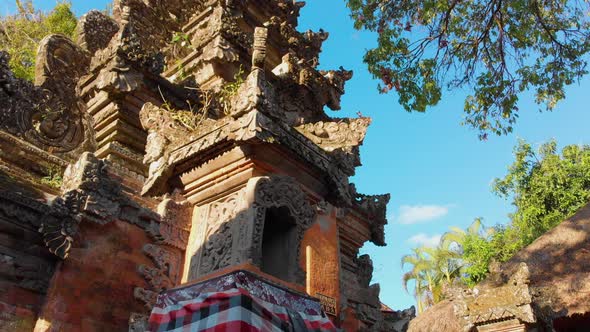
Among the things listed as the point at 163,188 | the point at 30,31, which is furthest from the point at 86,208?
the point at 30,31

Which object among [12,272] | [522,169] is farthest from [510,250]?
[12,272]

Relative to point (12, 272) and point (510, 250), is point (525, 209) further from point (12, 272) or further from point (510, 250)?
point (12, 272)

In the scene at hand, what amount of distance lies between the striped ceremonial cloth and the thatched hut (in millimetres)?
5619

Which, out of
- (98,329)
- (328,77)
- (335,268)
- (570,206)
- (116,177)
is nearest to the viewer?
(335,268)

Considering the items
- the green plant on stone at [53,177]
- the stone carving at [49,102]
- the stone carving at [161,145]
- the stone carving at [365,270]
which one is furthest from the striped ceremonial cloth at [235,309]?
the stone carving at [365,270]

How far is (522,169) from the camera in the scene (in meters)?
20.2

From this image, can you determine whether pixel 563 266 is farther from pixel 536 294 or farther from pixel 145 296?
pixel 145 296

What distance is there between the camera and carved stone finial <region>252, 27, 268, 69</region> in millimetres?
3439

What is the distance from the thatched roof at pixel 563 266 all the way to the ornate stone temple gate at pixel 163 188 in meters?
5.14

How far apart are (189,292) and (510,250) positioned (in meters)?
18.8

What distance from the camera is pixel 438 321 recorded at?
1214cm

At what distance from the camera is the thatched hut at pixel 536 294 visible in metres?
7.57

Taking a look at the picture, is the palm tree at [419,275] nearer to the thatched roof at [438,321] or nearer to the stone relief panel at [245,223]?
the thatched roof at [438,321]

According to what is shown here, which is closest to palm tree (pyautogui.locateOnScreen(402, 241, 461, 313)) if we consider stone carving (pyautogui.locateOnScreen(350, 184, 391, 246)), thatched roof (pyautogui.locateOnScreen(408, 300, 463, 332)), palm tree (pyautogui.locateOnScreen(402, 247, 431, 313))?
palm tree (pyautogui.locateOnScreen(402, 247, 431, 313))
